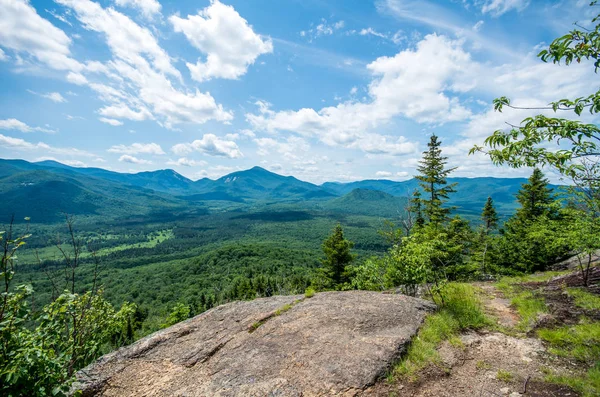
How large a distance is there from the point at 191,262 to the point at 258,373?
5786 inches

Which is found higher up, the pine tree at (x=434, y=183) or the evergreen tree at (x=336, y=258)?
the pine tree at (x=434, y=183)

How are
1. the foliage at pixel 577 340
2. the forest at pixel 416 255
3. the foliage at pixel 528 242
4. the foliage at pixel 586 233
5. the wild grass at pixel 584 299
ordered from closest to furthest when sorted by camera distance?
the forest at pixel 416 255
the foliage at pixel 577 340
the wild grass at pixel 584 299
the foliage at pixel 586 233
the foliage at pixel 528 242

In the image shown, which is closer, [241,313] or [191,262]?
[241,313]

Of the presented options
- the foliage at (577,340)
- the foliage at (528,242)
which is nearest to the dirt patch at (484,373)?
the foliage at (577,340)

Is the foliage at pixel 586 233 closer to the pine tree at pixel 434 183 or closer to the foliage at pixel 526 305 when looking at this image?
the foliage at pixel 526 305

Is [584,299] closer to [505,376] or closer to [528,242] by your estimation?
[505,376]

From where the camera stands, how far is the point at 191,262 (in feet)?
453

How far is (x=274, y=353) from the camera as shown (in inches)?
252

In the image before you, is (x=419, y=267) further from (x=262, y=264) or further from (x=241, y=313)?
(x=262, y=264)

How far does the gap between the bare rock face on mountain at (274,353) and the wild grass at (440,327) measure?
0.24 meters

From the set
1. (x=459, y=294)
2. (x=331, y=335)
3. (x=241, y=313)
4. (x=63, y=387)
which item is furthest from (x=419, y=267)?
(x=63, y=387)

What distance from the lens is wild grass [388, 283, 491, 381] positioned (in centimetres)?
558

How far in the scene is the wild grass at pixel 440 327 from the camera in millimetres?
5583

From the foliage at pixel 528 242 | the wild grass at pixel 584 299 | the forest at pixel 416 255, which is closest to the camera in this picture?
the forest at pixel 416 255
